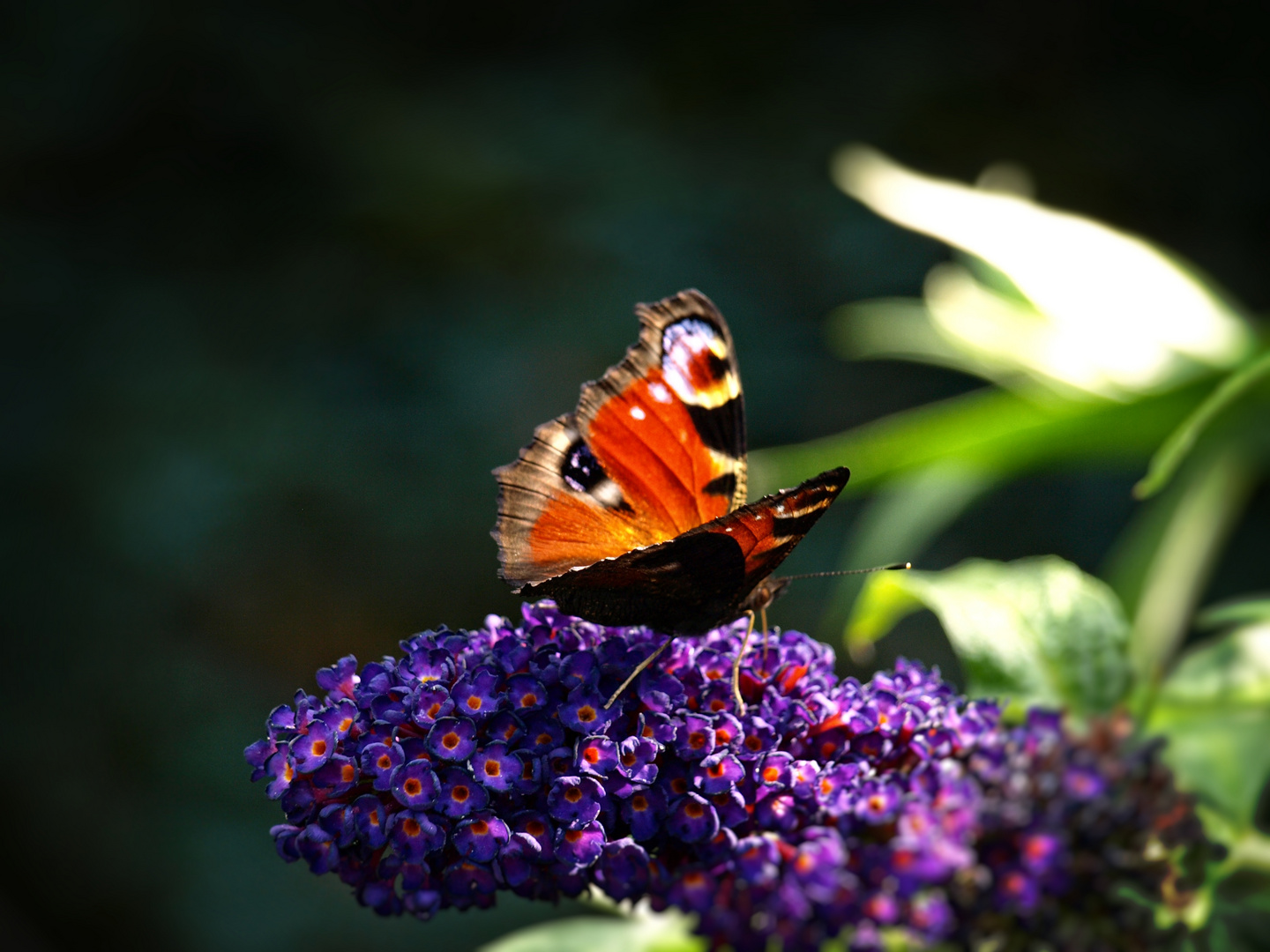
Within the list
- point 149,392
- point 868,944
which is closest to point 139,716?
point 149,392

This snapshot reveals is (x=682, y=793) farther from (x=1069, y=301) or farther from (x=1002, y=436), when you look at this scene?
(x=1069, y=301)

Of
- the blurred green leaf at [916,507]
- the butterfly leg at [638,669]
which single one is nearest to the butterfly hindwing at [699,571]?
the butterfly leg at [638,669]

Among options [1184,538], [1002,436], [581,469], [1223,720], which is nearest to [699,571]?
[581,469]

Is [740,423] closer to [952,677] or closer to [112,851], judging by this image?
[952,677]

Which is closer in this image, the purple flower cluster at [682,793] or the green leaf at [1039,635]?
the purple flower cluster at [682,793]

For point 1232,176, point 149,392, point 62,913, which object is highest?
point 1232,176

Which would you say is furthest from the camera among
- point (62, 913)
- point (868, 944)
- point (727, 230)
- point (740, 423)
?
point (727, 230)

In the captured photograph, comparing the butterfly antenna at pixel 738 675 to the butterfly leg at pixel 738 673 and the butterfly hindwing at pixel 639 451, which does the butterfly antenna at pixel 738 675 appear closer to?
the butterfly leg at pixel 738 673
